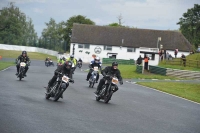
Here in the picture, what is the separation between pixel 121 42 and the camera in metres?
102

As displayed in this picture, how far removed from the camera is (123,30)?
105 m

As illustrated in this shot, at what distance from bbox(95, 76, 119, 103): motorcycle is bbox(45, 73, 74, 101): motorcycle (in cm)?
202

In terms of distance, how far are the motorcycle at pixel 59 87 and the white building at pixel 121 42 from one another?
82.4m

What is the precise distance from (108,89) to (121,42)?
3277 inches

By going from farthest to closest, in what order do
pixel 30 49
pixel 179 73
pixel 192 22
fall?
pixel 192 22
pixel 30 49
pixel 179 73

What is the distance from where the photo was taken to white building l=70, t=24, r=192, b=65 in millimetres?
101312

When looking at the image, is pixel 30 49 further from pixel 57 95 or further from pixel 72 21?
pixel 57 95

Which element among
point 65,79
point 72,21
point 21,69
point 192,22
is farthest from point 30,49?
point 65,79

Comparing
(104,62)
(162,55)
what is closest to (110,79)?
(162,55)

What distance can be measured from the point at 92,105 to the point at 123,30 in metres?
88.0

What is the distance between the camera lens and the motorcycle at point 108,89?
19.4 metres

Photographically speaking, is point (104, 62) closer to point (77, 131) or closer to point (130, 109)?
point (130, 109)

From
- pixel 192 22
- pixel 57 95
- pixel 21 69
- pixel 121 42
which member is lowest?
pixel 57 95

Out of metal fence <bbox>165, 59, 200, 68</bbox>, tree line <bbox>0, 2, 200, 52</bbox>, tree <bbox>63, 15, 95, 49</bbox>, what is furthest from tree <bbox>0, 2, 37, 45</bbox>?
metal fence <bbox>165, 59, 200, 68</bbox>
